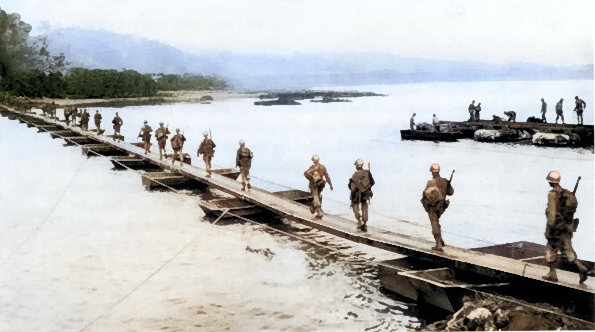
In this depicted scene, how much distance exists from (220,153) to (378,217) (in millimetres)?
12685

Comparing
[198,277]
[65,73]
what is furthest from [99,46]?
[198,277]

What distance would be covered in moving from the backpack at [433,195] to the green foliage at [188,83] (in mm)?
7099

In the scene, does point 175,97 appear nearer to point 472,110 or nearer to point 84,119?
point 84,119

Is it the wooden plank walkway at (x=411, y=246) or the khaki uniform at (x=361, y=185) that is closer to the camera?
the wooden plank walkway at (x=411, y=246)

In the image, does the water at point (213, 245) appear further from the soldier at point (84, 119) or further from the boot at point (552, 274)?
the soldier at point (84, 119)

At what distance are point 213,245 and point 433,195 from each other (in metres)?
4.74

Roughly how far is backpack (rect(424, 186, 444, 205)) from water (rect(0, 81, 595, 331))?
1.43 meters

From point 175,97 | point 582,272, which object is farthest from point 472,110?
point 582,272

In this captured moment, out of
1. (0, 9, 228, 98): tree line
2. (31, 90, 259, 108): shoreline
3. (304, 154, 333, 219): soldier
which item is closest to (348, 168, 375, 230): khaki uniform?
(304, 154, 333, 219): soldier

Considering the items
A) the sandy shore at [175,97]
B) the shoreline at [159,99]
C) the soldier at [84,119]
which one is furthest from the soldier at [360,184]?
the soldier at [84,119]

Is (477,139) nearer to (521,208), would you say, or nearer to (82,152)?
(521,208)

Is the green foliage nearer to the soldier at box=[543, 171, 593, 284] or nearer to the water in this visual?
the water

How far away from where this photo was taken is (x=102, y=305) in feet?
24.9

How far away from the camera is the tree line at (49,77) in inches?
387
